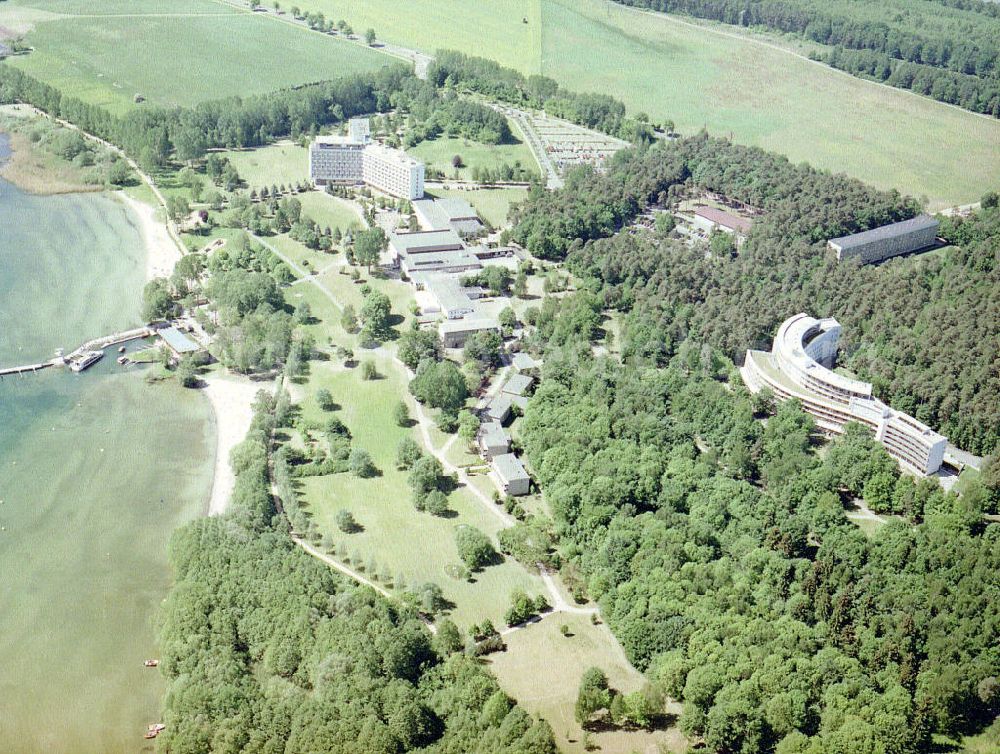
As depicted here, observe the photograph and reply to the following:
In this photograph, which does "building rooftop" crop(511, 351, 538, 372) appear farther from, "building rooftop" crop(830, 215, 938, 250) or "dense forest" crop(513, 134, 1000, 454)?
"building rooftop" crop(830, 215, 938, 250)

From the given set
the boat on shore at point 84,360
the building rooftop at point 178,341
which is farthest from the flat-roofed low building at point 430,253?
the boat on shore at point 84,360

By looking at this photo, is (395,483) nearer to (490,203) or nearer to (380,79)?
(490,203)

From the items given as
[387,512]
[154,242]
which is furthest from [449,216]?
[387,512]

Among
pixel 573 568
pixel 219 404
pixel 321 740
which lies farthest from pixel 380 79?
pixel 321 740

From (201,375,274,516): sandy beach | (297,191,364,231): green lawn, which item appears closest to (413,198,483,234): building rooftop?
(297,191,364,231): green lawn

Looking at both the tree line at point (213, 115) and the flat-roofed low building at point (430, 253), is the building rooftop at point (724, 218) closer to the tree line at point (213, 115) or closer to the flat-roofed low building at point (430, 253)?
the flat-roofed low building at point (430, 253)

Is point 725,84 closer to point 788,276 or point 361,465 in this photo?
point 788,276
